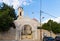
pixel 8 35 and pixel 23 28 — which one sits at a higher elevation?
pixel 23 28

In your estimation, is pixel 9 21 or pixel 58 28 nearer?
pixel 9 21

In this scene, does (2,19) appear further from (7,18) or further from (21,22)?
(21,22)

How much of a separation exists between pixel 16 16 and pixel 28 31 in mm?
7007

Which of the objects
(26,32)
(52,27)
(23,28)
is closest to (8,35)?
(23,28)

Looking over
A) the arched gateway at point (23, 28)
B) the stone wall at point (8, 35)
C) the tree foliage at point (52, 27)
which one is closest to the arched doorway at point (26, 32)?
the arched gateway at point (23, 28)

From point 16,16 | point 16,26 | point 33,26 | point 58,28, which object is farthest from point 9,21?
point 58,28

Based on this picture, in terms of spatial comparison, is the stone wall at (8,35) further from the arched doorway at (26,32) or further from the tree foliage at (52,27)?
the tree foliage at (52,27)

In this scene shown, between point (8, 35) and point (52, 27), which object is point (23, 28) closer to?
point (8, 35)

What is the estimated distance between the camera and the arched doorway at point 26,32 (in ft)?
189

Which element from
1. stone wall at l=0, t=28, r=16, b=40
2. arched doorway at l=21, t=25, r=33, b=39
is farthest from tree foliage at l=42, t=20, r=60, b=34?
stone wall at l=0, t=28, r=16, b=40

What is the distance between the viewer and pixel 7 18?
5041 cm

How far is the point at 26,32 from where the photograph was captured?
2362 inches

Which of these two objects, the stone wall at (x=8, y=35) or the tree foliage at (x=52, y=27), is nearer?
the stone wall at (x=8, y=35)

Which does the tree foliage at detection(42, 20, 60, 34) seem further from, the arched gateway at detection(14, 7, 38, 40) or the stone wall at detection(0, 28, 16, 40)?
the stone wall at detection(0, 28, 16, 40)
